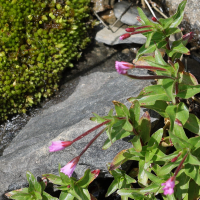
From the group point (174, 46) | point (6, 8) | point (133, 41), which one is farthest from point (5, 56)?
point (174, 46)

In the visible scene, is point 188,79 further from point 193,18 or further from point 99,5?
point 99,5

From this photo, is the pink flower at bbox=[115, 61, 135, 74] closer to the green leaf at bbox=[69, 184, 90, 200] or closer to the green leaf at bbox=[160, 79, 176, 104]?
the green leaf at bbox=[160, 79, 176, 104]

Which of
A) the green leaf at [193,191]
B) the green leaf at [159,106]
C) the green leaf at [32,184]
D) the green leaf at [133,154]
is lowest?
the green leaf at [193,191]

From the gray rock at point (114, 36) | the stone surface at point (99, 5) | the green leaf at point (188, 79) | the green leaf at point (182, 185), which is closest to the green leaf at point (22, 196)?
the green leaf at point (182, 185)

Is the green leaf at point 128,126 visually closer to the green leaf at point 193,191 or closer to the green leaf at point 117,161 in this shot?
the green leaf at point 117,161

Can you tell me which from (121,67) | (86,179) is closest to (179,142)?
(121,67)
